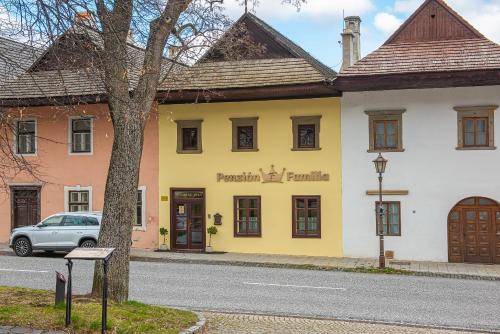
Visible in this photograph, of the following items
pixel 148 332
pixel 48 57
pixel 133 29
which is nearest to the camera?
pixel 148 332

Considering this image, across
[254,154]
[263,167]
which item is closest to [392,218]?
[263,167]

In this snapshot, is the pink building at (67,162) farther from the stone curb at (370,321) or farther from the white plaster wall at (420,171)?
the stone curb at (370,321)

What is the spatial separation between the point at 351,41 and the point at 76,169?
12.9 meters

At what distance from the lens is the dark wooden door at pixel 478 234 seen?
21344 millimetres

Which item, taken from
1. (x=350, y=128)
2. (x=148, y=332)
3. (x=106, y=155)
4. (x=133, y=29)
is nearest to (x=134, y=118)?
(x=133, y=29)

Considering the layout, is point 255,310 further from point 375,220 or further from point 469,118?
point 469,118

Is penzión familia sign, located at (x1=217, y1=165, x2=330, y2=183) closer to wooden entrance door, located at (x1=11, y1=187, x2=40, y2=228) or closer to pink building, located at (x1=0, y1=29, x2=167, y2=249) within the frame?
pink building, located at (x1=0, y1=29, x2=167, y2=249)

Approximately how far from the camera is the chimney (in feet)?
90.9

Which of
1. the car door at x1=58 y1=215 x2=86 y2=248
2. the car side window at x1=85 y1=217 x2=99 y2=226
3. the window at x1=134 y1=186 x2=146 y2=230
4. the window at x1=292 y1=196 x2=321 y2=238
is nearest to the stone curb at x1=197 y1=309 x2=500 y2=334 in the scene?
the window at x1=292 y1=196 x2=321 y2=238

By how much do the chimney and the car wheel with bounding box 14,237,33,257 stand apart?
14567 millimetres

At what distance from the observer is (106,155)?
83.6 ft

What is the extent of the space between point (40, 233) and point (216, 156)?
689 centimetres

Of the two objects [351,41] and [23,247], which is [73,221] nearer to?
[23,247]

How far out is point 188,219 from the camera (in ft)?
80.7
